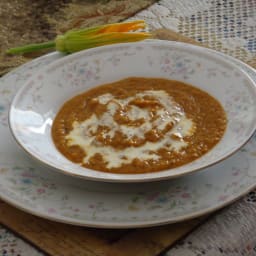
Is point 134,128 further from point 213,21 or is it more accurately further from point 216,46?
point 213,21

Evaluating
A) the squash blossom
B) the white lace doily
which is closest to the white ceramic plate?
the squash blossom

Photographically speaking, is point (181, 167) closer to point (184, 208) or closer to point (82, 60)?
point (184, 208)

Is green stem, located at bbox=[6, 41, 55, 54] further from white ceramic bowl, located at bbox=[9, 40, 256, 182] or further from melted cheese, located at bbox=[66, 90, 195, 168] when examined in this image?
melted cheese, located at bbox=[66, 90, 195, 168]

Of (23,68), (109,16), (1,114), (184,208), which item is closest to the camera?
(184,208)

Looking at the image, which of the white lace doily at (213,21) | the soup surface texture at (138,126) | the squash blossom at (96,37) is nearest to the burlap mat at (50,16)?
the white lace doily at (213,21)

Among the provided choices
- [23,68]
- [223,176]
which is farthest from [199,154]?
[23,68]
